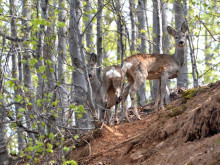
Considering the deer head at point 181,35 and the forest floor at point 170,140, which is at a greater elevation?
the deer head at point 181,35

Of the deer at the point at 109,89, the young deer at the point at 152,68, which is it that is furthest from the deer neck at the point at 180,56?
the deer at the point at 109,89

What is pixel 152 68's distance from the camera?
1138 cm

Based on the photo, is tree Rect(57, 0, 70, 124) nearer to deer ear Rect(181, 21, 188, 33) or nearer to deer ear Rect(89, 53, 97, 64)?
deer ear Rect(89, 53, 97, 64)

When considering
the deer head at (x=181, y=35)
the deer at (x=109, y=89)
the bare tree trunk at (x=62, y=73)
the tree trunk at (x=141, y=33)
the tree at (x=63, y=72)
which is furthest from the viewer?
the tree trunk at (x=141, y=33)

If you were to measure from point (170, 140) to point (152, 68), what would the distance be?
182 inches

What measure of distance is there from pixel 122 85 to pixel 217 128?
5442 mm

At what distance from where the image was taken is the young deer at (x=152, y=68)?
1093cm

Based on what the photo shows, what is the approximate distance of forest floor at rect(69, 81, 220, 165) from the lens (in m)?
5.89

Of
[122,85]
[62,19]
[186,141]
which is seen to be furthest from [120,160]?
[62,19]

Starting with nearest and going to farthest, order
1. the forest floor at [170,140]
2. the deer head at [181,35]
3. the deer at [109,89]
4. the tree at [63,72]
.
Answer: the forest floor at [170,140], the tree at [63,72], the deer at [109,89], the deer head at [181,35]

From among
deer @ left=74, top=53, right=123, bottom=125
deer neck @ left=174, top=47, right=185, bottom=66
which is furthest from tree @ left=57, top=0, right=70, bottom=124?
deer neck @ left=174, top=47, right=185, bottom=66

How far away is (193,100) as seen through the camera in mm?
8539

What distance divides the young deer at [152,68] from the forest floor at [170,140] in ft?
4.93

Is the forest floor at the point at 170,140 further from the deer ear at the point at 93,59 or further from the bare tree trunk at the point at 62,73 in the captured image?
the deer ear at the point at 93,59
